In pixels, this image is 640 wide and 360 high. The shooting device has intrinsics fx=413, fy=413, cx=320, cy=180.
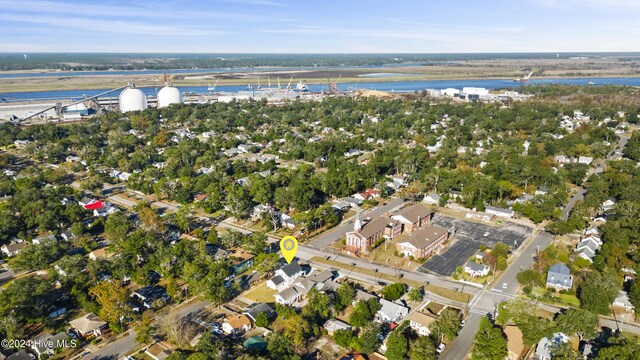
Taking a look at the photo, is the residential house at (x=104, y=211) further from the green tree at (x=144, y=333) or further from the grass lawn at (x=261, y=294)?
the green tree at (x=144, y=333)

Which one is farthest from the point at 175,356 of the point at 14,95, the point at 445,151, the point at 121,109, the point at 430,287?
the point at 14,95

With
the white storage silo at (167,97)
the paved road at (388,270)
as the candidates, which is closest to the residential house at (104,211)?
the paved road at (388,270)

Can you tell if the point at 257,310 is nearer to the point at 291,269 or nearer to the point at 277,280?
the point at 277,280

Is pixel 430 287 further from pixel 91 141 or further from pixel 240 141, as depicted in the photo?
pixel 91 141

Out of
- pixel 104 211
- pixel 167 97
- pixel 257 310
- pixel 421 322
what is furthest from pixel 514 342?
pixel 167 97

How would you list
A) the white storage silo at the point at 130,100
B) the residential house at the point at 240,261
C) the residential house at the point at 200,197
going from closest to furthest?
the residential house at the point at 240,261 < the residential house at the point at 200,197 < the white storage silo at the point at 130,100

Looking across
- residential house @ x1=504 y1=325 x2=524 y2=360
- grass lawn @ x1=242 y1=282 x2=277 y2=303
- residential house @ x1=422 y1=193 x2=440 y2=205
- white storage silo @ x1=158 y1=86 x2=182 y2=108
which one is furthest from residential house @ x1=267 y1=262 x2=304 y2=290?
white storage silo @ x1=158 y1=86 x2=182 y2=108
